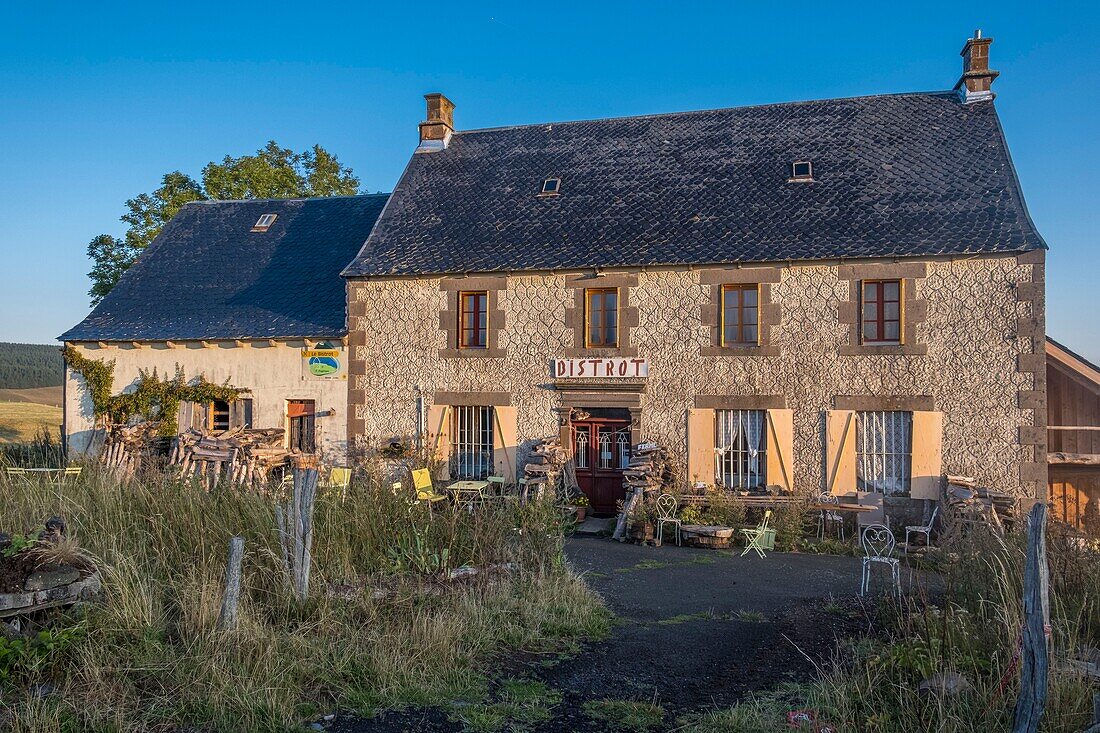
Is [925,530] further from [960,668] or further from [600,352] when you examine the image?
[960,668]

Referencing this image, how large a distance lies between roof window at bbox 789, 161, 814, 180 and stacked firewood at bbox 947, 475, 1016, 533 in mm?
5942

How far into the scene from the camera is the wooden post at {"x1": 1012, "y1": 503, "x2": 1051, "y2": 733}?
174 inches

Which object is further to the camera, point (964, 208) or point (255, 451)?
point (255, 451)

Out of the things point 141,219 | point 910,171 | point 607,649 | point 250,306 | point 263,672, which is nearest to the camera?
point 263,672

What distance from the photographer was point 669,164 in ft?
55.2

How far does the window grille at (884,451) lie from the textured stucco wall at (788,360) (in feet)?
1.52

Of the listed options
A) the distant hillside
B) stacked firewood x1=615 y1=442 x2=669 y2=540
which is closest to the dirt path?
stacked firewood x1=615 y1=442 x2=669 y2=540

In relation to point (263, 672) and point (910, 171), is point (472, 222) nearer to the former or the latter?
point (910, 171)

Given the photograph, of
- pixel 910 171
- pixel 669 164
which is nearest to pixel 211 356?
pixel 669 164

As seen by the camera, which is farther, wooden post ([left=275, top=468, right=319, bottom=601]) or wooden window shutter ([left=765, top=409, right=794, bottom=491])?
wooden window shutter ([left=765, top=409, right=794, bottom=491])

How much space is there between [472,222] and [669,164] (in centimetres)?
409

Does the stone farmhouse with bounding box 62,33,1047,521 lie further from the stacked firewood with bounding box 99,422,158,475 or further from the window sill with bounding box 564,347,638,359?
the stacked firewood with bounding box 99,422,158,475

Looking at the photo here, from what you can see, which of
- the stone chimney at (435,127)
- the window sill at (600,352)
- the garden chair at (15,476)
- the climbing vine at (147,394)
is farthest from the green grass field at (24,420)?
the window sill at (600,352)

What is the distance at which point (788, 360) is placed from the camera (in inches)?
555
